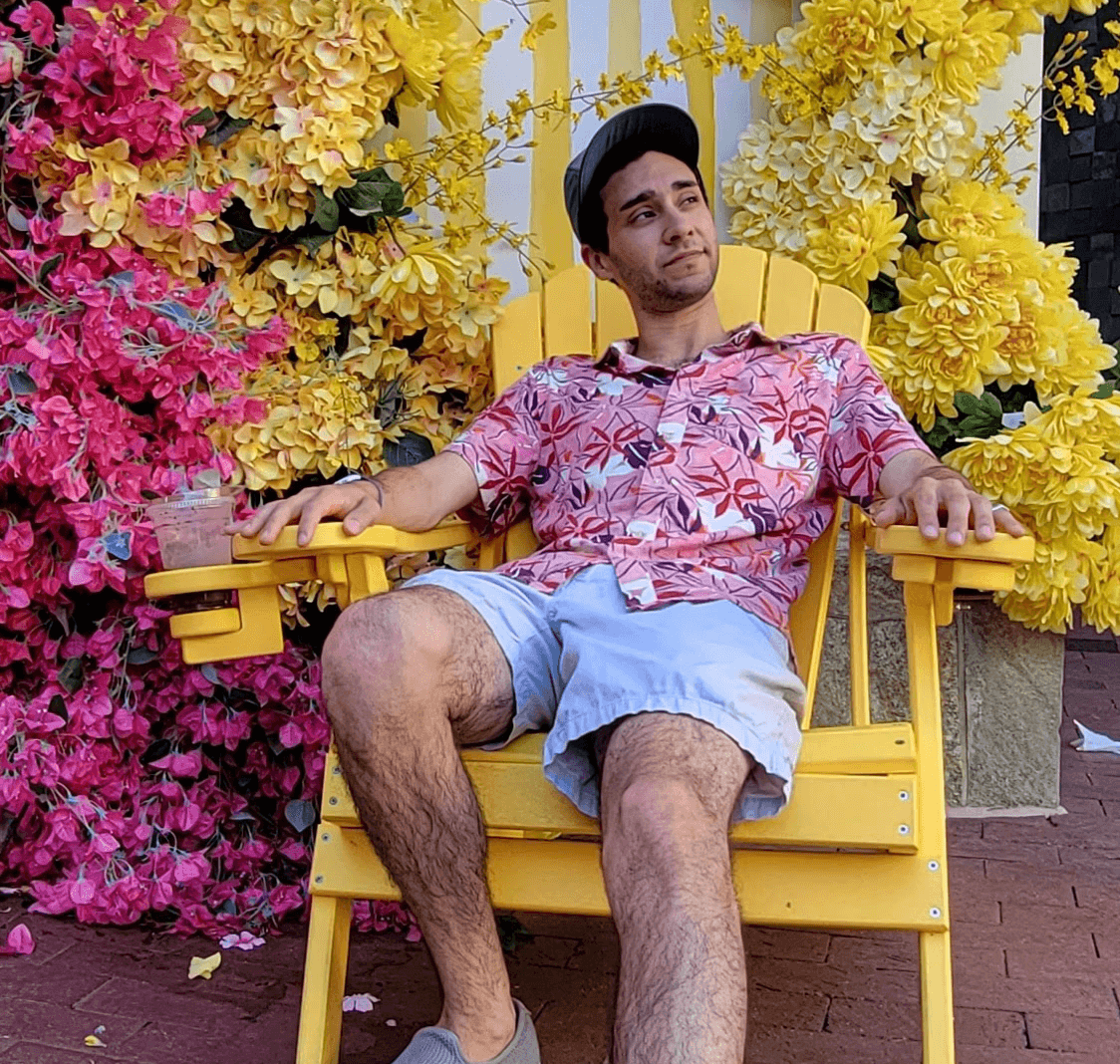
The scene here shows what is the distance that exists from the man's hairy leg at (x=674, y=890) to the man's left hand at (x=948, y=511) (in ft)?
1.27

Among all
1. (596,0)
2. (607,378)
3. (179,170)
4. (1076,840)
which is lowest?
(1076,840)

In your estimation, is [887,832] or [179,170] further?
[179,170]

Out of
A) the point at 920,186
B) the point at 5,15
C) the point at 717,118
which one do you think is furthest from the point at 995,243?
the point at 5,15

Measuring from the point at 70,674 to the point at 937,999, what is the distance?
5.52ft

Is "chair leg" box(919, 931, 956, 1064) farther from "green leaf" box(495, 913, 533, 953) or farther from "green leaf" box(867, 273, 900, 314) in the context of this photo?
"green leaf" box(867, 273, 900, 314)

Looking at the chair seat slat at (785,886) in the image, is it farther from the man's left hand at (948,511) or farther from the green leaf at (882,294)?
the green leaf at (882,294)

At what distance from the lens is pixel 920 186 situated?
2.95m

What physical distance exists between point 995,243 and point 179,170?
1.64 m

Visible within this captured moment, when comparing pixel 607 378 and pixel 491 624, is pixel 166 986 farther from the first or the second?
pixel 607 378

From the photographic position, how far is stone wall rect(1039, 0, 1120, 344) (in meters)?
6.64

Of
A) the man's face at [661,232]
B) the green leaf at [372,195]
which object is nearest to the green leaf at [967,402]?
the man's face at [661,232]

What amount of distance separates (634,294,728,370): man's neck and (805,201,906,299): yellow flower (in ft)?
1.77

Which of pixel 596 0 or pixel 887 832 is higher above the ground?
pixel 596 0

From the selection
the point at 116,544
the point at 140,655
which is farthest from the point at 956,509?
the point at 140,655
